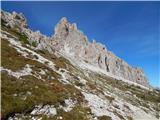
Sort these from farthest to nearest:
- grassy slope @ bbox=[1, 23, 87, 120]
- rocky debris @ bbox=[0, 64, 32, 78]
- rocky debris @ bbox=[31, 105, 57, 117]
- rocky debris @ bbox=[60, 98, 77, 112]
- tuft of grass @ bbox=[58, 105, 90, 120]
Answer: rocky debris @ bbox=[0, 64, 32, 78]
rocky debris @ bbox=[60, 98, 77, 112]
tuft of grass @ bbox=[58, 105, 90, 120]
rocky debris @ bbox=[31, 105, 57, 117]
grassy slope @ bbox=[1, 23, 87, 120]

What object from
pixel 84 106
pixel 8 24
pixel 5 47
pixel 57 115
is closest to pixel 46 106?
pixel 57 115

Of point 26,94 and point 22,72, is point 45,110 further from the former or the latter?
point 22,72

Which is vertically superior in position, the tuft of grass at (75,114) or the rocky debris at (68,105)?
the rocky debris at (68,105)

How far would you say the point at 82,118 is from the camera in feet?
93.3

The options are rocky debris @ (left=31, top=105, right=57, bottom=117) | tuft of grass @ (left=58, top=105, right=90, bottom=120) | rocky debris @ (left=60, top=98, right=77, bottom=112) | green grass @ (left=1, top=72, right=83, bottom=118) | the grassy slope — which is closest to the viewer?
green grass @ (left=1, top=72, right=83, bottom=118)

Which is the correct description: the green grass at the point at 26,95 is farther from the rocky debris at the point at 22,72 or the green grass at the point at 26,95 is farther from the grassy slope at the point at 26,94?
the rocky debris at the point at 22,72

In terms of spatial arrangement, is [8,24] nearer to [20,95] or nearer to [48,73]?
[48,73]

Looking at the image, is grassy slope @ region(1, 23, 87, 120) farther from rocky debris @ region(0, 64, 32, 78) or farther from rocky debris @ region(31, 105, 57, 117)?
rocky debris @ region(0, 64, 32, 78)

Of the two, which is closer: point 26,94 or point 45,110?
point 45,110

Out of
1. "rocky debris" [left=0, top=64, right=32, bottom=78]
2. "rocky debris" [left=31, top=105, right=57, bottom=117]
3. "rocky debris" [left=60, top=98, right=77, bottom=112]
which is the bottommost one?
"rocky debris" [left=31, top=105, right=57, bottom=117]


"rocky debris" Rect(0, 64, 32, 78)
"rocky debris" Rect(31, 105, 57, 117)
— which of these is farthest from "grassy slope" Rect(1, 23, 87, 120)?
"rocky debris" Rect(0, 64, 32, 78)

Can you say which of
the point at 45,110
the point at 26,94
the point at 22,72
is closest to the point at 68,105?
the point at 45,110

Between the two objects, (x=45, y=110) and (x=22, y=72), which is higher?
(x=22, y=72)

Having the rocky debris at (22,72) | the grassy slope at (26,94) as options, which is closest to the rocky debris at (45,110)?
the grassy slope at (26,94)
